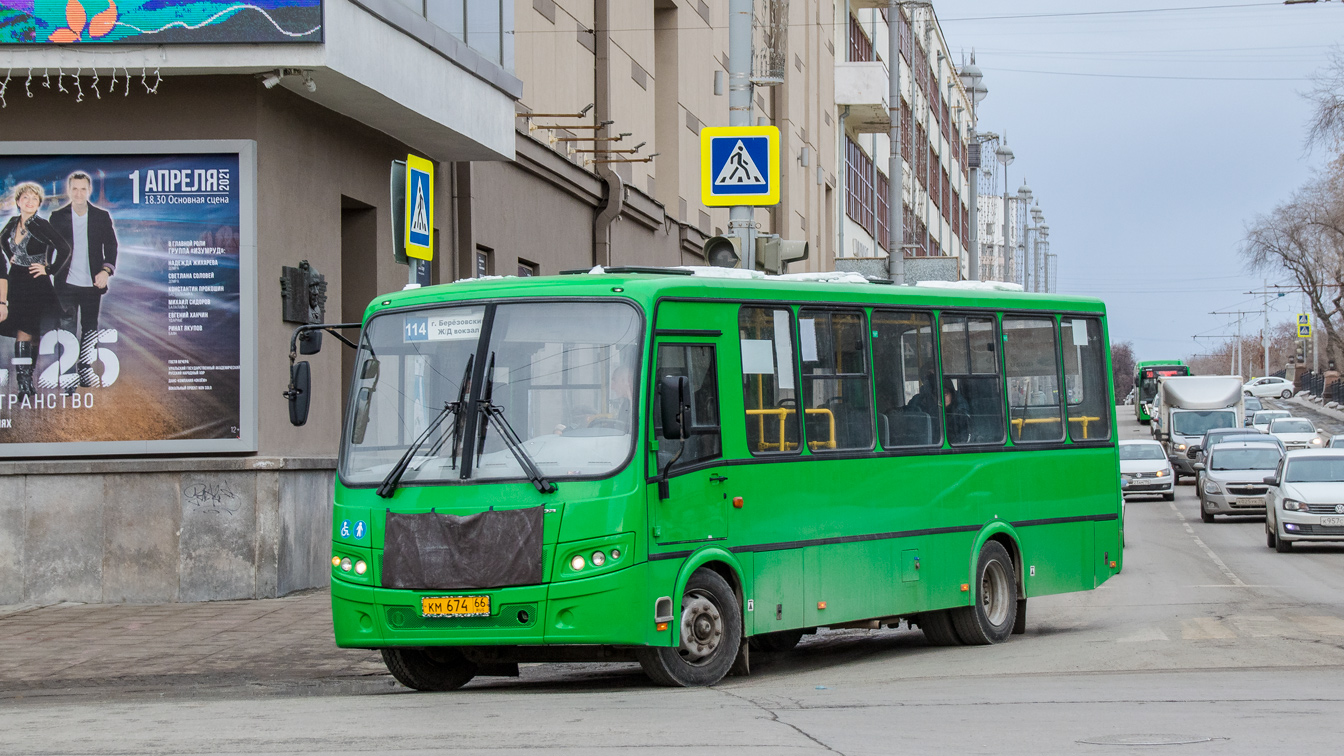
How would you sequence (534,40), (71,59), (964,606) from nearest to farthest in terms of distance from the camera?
(964,606) → (71,59) → (534,40)

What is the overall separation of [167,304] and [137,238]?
70 cm

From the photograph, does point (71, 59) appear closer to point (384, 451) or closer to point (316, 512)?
point (316, 512)

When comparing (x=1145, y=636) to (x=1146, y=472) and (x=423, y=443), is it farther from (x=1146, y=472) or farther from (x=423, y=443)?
(x=1146, y=472)

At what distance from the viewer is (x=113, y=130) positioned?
16734 millimetres

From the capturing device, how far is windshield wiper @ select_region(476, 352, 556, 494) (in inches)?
396

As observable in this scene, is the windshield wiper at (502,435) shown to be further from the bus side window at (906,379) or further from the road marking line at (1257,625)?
the road marking line at (1257,625)

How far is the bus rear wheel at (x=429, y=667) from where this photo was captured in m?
10.8

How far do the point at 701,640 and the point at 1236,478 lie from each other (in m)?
24.1

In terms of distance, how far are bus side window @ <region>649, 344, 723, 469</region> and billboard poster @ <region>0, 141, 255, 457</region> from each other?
704cm

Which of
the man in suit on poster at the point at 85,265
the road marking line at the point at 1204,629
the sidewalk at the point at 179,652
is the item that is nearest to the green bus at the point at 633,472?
the sidewalk at the point at 179,652

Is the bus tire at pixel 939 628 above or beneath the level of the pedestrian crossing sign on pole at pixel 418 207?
beneath

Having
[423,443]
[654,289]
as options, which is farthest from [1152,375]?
[423,443]

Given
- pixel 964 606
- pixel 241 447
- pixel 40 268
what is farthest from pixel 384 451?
pixel 40 268

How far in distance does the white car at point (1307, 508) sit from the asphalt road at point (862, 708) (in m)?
10.1
